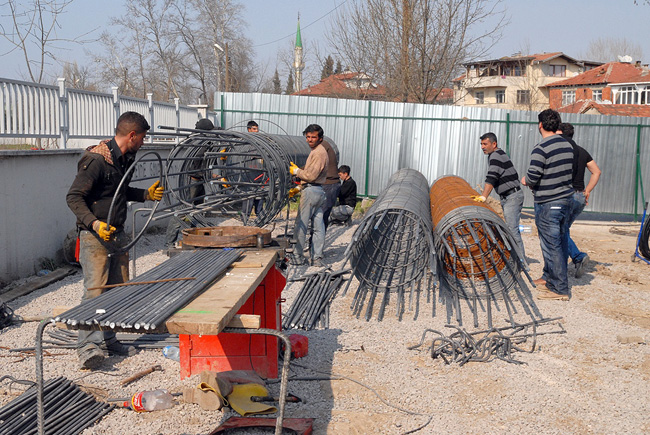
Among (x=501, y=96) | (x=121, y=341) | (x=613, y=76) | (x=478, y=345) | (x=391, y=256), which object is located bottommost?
(x=121, y=341)

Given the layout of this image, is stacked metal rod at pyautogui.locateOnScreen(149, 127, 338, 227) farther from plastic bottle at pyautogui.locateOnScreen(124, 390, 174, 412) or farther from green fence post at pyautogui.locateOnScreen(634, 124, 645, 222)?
green fence post at pyautogui.locateOnScreen(634, 124, 645, 222)

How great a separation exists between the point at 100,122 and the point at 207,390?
758 cm

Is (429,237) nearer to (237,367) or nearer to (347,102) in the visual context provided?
(237,367)

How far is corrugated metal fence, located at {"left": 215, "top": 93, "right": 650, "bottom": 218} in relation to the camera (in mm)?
14984

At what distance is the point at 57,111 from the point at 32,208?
182cm

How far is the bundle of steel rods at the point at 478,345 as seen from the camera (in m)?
5.24

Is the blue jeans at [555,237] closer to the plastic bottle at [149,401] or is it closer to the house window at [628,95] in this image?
the plastic bottle at [149,401]

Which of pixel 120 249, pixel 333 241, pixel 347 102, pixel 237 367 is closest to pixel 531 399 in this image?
pixel 237 367

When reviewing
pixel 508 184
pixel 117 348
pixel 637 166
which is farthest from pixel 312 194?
pixel 637 166

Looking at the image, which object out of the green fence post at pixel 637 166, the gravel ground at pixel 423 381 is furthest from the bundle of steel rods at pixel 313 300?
the green fence post at pixel 637 166

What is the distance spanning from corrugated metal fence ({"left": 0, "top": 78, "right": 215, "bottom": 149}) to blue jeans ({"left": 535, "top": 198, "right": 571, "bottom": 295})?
6.77m

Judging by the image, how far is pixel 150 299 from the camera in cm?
322

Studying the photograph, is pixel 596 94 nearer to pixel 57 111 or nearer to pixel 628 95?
pixel 628 95

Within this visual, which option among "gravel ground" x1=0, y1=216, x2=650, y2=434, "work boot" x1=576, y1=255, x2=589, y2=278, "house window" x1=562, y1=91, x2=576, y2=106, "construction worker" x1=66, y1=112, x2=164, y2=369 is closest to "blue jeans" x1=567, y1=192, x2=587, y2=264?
"work boot" x1=576, y1=255, x2=589, y2=278
